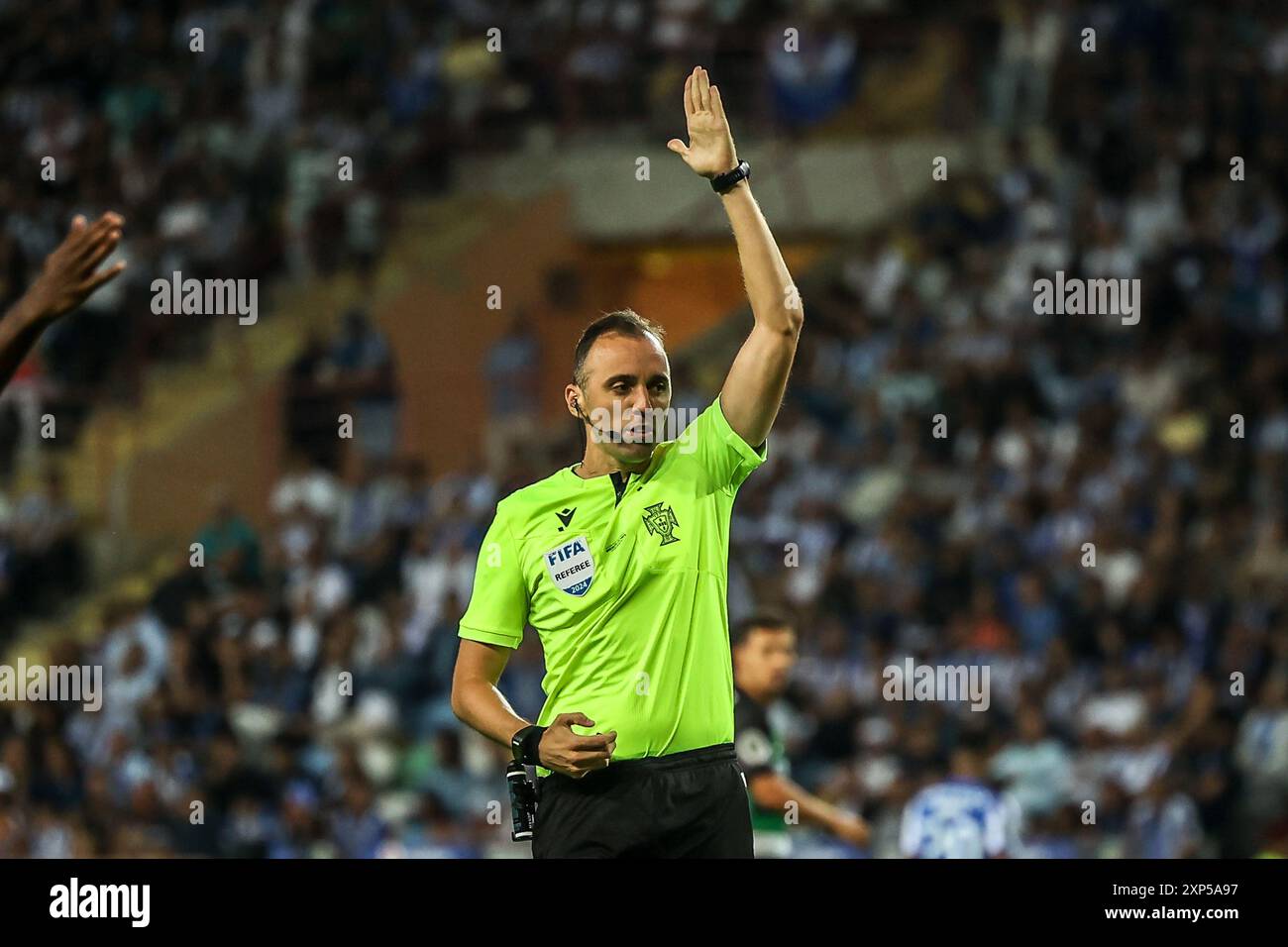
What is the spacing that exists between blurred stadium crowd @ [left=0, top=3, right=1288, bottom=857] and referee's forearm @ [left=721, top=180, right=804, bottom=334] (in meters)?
5.85

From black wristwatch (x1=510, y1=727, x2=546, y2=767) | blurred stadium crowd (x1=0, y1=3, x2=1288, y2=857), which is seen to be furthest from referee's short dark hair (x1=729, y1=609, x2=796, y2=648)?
blurred stadium crowd (x1=0, y1=3, x2=1288, y2=857)

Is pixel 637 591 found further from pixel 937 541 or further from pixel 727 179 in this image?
pixel 937 541

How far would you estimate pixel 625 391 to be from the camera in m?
4.70

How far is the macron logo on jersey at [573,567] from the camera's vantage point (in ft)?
15.5

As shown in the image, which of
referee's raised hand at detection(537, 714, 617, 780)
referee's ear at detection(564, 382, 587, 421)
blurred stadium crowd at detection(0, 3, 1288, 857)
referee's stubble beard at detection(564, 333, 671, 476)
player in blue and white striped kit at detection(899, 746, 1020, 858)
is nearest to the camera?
referee's raised hand at detection(537, 714, 617, 780)

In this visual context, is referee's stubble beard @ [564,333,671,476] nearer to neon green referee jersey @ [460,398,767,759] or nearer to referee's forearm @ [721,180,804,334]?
neon green referee jersey @ [460,398,767,759]

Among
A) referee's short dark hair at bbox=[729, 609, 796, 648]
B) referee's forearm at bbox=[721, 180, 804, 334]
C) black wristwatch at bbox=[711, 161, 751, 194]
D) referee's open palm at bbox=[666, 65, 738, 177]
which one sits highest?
referee's open palm at bbox=[666, 65, 738, 177]

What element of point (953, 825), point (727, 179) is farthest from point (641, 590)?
point (953, 825)

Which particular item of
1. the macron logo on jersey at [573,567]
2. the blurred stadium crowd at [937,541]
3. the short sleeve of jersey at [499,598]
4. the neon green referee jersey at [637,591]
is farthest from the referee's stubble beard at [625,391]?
the blurred stadium crowd at [937,541]

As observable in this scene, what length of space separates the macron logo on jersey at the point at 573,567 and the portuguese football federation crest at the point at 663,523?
158 millimetres

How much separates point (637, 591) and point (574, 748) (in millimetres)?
452

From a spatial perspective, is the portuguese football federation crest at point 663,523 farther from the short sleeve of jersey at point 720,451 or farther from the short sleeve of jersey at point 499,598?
the short sleeve of jersey at point 499,598

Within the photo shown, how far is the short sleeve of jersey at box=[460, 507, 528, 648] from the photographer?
484 cm

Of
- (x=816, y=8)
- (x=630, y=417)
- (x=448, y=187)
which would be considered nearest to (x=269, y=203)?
(x=448, y=187)
